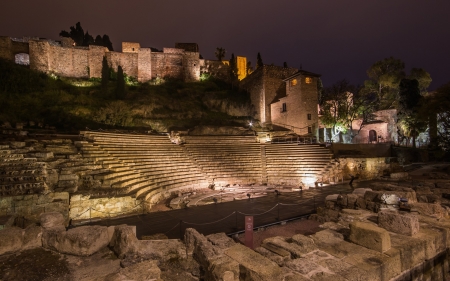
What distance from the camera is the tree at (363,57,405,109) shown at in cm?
3447

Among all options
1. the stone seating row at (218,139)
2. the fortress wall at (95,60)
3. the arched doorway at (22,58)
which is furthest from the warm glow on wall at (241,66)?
the arched doorway at (22,58)

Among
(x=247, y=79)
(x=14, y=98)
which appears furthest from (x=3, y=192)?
(x=247, y=79)

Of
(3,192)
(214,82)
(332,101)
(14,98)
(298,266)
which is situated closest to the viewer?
(298,266)

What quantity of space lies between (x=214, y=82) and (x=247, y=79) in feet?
27.3

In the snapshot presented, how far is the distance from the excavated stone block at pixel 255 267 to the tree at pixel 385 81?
3885cm

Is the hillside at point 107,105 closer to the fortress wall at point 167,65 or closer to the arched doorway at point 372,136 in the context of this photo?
the fortress wall at point 167,65

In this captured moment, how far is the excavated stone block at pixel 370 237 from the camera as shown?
13.5 ft

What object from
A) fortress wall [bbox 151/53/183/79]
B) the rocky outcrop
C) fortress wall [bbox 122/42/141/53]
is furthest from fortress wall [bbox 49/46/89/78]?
the rocky outcrop

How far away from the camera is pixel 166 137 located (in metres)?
20.2

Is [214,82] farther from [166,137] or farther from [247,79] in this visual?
[166,137]

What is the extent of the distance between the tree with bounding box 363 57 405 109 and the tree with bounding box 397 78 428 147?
5.16 m

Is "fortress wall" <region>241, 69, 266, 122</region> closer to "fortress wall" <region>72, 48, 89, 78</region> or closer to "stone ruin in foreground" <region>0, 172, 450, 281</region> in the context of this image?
"fortress wall" <region>72, 48, 89, 78</region>

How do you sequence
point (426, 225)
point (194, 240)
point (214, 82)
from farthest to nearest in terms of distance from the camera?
point (214, 82)
point (426, 225)
point (194, 240)

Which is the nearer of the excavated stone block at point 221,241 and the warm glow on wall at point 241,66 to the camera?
the excavated stone block at point 221,241
